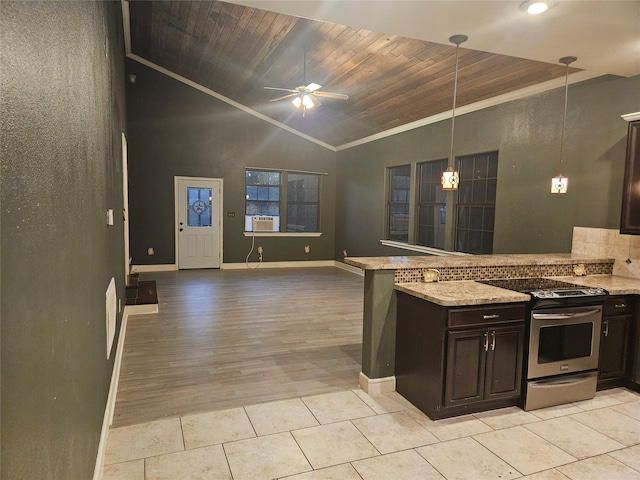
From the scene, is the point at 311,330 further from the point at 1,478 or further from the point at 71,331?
the point at 1,478

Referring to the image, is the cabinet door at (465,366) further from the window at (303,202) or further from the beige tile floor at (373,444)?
the window at (303,202)

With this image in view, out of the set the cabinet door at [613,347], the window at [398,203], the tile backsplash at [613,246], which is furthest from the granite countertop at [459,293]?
the window at [398,203]

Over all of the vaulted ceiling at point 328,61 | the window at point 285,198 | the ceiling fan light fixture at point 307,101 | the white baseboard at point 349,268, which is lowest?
the white baseboard at point 349,268

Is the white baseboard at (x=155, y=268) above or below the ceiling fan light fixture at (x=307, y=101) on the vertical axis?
below

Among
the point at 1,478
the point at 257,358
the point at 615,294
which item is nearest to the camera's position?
the point at 1,478

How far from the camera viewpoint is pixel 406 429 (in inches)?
101

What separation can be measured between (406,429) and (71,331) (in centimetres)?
208

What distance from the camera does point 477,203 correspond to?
18.5 feet

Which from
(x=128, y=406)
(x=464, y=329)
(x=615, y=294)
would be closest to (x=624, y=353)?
(x=615, y=294)

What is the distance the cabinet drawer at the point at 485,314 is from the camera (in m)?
2.60

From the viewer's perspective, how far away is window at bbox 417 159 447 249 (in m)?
6.29

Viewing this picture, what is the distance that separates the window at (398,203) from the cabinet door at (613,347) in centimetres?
407

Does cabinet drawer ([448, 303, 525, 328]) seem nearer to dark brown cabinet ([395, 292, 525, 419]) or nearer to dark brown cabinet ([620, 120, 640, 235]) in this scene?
dark brown cabinet ([395, 292, 525, 419])

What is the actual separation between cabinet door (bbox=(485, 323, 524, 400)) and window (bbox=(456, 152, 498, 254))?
9.31 ft
